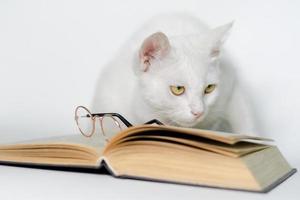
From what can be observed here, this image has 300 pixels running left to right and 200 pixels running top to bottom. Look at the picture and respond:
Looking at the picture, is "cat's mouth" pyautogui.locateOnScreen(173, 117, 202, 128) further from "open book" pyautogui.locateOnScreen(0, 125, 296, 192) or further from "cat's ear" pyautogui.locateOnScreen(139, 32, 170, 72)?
"open book" pyautogui.locateOnScreen(0, 125, 296, 192)

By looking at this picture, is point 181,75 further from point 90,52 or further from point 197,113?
point 90,52

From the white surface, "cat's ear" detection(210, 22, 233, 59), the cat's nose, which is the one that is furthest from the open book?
"cat's ear" detection(210, 22, 233, 59)

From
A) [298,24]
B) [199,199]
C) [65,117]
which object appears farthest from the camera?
[65,117]

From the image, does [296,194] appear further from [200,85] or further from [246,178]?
[200,85]

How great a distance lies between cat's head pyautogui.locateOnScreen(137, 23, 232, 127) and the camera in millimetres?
1181

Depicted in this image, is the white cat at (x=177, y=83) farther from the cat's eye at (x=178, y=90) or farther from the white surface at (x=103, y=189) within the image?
the white surface at (x=103, y=189)

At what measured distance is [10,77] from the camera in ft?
5.95

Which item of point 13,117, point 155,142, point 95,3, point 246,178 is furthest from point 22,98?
point 246,178

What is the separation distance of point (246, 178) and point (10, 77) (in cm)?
119

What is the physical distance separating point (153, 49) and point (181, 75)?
0.08m

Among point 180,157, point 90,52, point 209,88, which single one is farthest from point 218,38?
point 90,52

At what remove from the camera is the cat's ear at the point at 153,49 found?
117cm

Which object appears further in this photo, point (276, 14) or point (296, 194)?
point (276, 14)

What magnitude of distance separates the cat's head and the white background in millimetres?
315
